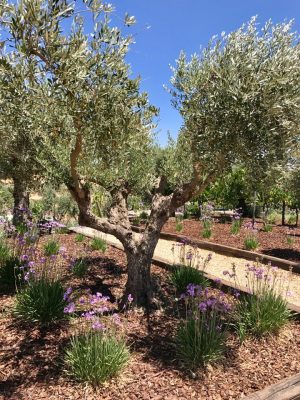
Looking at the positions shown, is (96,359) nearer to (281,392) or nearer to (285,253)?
(281,392)

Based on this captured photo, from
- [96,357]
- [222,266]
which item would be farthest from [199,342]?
[222,266]

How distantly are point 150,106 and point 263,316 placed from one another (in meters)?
4.24

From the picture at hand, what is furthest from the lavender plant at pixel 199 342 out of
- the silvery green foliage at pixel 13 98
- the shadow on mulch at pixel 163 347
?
the silvery green foliage at pixel 13 98

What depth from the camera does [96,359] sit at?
4336 mm

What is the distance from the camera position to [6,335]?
568cm

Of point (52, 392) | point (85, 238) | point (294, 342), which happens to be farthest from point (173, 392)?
point (85, 238)

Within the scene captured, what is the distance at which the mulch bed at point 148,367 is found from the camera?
14.2 ft

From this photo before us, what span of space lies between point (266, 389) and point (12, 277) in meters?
5.52

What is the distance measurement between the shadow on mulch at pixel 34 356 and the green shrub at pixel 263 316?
2755 mm

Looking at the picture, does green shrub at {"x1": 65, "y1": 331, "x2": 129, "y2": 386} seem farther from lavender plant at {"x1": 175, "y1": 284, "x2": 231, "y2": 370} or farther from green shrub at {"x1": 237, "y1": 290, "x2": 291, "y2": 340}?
green shrub at {"x1": 237, "y1": 290, "x2": 291, "y2": 340}

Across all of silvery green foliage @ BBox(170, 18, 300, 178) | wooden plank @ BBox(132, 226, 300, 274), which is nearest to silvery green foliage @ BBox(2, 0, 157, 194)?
silvery green foliage @ BBox(170, 18, 300, 178)

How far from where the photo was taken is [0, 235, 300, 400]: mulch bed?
431 cm

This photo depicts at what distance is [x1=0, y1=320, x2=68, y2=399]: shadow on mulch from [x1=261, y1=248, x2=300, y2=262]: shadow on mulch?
8703mm

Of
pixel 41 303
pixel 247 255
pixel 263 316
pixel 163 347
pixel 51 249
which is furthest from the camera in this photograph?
pixel 247 255
